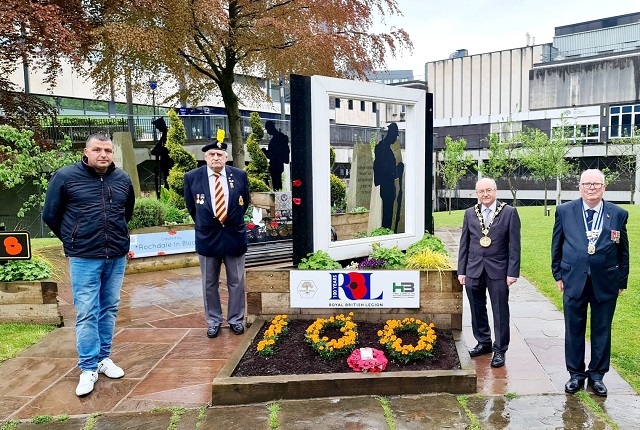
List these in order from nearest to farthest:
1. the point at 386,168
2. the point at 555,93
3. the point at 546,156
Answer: the point at 386,168 → the point at 546,156 → the point at 555,93

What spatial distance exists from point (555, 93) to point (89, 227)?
4039 cm

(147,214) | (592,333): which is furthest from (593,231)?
(147,214)

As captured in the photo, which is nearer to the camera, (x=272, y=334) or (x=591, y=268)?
(x=591, y=268)

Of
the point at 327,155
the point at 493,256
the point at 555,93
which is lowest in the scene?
the point at 493,256

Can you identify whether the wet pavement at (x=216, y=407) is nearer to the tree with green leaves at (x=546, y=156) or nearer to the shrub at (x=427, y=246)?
the shrub at (x=427, y=246)

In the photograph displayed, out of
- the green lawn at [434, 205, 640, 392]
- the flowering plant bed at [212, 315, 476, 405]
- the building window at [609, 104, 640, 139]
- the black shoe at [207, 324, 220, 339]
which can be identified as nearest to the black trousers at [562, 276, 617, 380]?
the green lawn at [434, 205, 640, 392]

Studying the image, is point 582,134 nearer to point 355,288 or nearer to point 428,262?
point 428,262

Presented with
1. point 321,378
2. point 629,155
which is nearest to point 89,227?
point 321,378

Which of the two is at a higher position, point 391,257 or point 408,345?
point 391,257

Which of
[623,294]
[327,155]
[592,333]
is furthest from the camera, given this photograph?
[623,294]

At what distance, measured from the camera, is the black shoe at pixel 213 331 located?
16.9ft

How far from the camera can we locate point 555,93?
38.1 m

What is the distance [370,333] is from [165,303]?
308 centimetres

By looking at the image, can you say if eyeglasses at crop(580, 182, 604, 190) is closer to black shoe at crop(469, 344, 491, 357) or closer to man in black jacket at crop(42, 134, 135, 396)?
black shoe at crop(469, 344, 491, 357)
